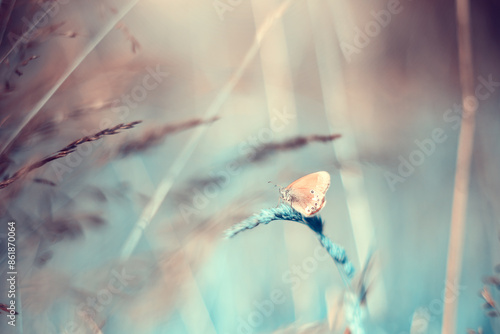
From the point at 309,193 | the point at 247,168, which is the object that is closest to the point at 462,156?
the point at 309,193

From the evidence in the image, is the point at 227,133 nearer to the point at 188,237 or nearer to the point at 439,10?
the point at 188,237

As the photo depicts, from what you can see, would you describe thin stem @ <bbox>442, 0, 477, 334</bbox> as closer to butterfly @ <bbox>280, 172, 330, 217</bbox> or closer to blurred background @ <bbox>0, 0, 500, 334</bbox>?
blurred background @ <bbox>0, 0, 500, 334</bbox>

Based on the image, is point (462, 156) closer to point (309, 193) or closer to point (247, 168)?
point (309, 193)

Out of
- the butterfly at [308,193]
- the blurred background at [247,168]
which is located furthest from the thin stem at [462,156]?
the butterfly at [308,193]

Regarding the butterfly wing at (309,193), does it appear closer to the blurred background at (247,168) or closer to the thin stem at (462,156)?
the blurred background at (247,168)

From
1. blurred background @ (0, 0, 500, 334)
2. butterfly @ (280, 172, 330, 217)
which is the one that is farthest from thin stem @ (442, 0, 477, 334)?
butterfly @ (280, 172, 330, 217)
